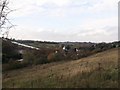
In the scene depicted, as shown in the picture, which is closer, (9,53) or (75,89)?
(75,89)

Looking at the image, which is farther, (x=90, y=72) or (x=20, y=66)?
(x=20, y=66)

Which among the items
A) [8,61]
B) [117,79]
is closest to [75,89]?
[117,79]

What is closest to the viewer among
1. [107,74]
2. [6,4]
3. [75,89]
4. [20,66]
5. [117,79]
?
[6,4]

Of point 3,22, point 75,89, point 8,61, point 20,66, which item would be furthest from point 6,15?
point 8,61

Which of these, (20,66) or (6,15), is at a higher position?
(6,15)

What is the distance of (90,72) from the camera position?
68.2ft

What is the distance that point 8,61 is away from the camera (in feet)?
157

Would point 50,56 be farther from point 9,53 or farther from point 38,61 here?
point 9,53

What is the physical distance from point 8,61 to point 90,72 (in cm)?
2872

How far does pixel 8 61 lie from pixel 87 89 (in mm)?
35067

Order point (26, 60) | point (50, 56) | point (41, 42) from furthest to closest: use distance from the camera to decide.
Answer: point (41, 42) → point (50, 56) → point (26, 60)

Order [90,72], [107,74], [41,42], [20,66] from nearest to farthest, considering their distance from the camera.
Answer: [107,74]
[90,72]
[20,66]
[41,42]

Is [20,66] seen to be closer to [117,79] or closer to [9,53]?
[9,53]

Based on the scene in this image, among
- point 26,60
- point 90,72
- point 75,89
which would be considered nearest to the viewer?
point 75,89
